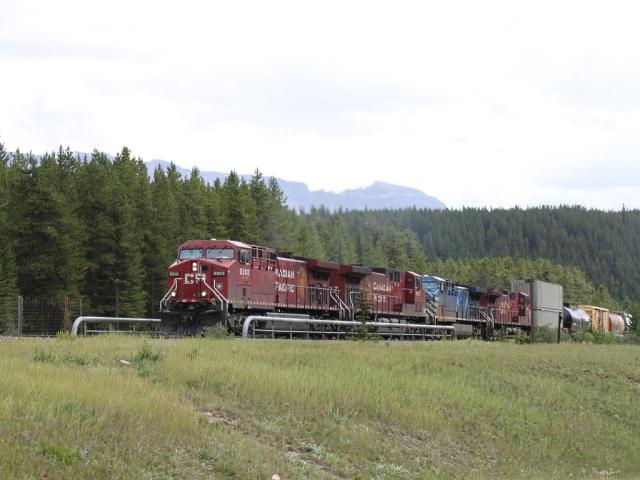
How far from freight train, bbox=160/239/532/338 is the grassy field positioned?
730cm

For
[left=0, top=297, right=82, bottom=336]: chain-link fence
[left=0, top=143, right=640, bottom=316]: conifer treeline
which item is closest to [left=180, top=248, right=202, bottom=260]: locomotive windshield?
[left=0, top=297, right=82, bottom=336]: chain-link fence

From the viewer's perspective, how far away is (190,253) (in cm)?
3306

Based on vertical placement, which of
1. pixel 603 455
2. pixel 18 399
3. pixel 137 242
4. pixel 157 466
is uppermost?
pixel 137 242

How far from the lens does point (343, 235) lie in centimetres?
15662

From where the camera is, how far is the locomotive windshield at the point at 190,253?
32812 mm

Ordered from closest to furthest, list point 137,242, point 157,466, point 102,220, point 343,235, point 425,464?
1. point 157,466
2. point 425,464
3. point 102,220
4. point 137,242
5. point 343,235

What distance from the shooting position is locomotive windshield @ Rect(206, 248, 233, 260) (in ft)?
105

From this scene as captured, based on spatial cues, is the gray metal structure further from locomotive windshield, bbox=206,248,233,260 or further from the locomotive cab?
the locomotive cab

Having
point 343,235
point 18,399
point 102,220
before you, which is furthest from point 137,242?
point 343,235

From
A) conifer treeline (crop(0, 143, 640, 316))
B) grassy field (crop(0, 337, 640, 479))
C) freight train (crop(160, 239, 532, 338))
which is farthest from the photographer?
conifer treeline (crop(0, 143, 640, 316))

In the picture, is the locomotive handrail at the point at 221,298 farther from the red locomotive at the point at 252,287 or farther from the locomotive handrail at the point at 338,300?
the locomotive handrail at the point at 338,300

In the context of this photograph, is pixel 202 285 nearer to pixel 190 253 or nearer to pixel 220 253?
pixel 220 253

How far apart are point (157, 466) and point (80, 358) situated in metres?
6.01

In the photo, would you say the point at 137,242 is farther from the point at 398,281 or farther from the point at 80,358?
the point at 80,358
